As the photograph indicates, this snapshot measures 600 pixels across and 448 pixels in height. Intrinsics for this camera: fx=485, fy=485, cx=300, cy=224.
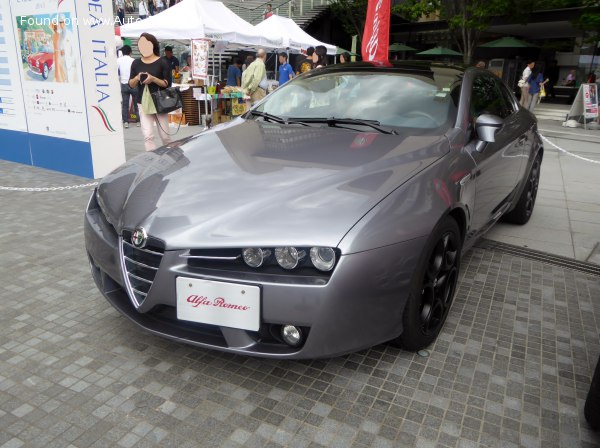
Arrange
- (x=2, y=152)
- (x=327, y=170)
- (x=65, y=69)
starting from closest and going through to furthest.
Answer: (x=327, y=170)
(x=65, y=69)
(x=2, y=152)

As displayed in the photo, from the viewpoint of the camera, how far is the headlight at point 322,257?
6.44 ft

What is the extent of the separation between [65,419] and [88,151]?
479cm

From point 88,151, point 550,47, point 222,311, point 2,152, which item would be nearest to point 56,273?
point 222,311

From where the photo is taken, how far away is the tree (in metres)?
18.2

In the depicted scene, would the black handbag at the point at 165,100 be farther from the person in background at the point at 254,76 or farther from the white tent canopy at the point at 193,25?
the white tent canopy at the point at 193,25

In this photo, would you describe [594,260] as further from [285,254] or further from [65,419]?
[65,419]

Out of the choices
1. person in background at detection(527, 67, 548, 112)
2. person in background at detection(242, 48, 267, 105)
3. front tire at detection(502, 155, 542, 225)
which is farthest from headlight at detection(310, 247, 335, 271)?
person in background at detection(527, 67, 548, 112)

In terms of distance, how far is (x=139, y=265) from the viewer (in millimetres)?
2197

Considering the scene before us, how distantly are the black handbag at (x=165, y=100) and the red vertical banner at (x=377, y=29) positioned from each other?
10.0 ft

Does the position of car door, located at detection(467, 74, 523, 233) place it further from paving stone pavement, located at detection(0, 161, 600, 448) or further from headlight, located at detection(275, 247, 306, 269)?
headlight, located at detection(275, 247, 306, 269)

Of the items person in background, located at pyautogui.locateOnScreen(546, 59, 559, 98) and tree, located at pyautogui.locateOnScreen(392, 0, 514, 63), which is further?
person in background, located at pyautogui.locateOnScreen(546, 59, 559, 98)

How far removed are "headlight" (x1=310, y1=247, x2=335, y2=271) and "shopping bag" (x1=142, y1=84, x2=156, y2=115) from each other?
15.4ft

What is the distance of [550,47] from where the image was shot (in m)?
25.0

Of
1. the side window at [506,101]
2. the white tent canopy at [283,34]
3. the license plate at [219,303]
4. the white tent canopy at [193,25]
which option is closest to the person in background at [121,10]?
the white tent canopy at [283,34]
